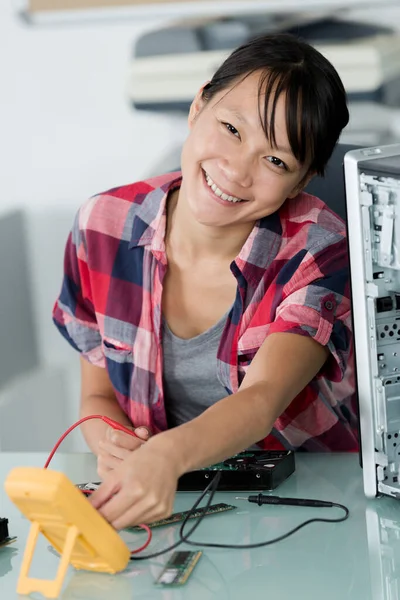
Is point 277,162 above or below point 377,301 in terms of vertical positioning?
above

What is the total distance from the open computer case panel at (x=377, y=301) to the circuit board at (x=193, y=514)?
0.17m

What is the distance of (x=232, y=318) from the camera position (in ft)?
4.49

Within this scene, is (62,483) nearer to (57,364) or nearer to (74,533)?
(74,533)

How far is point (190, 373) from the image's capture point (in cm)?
142

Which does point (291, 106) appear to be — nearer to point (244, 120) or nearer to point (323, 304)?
point (244, 120)

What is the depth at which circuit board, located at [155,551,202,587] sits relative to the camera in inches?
36.0

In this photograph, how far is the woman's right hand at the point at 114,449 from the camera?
45.1 inches

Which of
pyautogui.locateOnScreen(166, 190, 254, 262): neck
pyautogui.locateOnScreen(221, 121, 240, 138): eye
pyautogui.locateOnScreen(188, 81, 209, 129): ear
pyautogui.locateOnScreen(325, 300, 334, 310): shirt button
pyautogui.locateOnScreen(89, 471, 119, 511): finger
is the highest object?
pyautogui.locateOnScreen(188, 81, 209, 129): ear

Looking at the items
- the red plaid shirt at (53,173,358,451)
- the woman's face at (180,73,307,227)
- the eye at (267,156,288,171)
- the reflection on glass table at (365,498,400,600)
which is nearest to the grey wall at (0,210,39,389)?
the red plaid shirt at (53,173,358,451)

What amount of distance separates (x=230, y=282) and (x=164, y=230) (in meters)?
0.13

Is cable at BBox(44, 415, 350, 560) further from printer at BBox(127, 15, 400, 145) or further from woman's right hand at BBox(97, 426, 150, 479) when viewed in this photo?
printer at BBox(127, 15, 400, 145)

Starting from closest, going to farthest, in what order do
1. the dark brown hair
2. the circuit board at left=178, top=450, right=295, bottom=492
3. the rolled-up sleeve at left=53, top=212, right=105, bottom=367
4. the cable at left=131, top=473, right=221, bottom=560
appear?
the cable at left=131, top=473, right=221, bottom=560, the circuit board at left=178, top=450, right=295, bottom=492, the dark brown hair, the rolled-up sleeve at left=53, top=212, right=105, bottom=367

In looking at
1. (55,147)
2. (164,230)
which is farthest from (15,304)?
(164,230)

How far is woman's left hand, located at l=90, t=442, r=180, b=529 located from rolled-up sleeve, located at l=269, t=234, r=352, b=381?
350 mm
